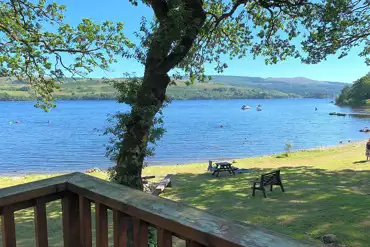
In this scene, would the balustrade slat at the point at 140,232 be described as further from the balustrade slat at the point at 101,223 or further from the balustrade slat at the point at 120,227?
the balustrade slat at the point at 101,223

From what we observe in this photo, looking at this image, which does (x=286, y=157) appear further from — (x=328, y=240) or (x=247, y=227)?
(x=247, y=227)

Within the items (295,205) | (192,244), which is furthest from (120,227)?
(295,205)

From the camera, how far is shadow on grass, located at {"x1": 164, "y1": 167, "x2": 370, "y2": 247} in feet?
22.5

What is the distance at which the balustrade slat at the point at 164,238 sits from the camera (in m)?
1.54

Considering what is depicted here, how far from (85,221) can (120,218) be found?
0.36m

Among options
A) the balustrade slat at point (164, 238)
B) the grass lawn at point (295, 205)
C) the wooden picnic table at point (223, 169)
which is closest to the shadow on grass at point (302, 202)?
the grass lawn at point (295, 205)

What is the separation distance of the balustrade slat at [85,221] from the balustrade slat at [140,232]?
1.54 feet

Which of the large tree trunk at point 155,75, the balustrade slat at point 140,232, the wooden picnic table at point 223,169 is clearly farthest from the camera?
the wooden picnic table at point 223,169

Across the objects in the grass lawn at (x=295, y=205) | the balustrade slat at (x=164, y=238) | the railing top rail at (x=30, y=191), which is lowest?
the grass lawn at (x=295, y=205)

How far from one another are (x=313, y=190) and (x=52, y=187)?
10.1 meters

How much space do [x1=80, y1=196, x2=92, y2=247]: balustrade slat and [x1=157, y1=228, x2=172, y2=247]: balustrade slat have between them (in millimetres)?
665

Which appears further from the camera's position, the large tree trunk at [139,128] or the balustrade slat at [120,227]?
the large tree trunk at [139,128]

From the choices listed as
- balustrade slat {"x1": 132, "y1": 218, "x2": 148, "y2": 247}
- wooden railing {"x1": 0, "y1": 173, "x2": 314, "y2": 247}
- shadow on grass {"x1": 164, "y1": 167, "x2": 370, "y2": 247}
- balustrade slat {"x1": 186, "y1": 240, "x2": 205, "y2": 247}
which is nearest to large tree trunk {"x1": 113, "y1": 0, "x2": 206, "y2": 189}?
shadow on grass {"x1": 164, "y1": 167, "x2": 370, "y2": 247}

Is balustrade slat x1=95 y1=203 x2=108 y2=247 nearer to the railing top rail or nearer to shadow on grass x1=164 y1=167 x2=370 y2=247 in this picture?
the railing top rail
